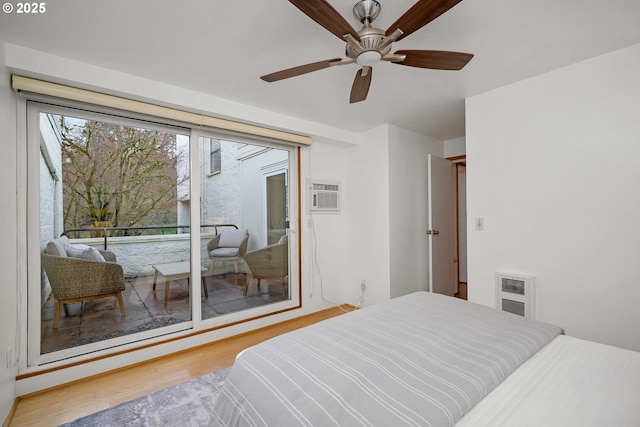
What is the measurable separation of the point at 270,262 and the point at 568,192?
2.84 metres

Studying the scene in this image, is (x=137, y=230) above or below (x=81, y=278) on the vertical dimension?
above

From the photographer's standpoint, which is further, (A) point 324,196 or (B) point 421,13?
(A) point 324,196

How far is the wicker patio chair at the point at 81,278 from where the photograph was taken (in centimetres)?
209

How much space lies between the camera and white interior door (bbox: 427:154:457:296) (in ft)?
11.2

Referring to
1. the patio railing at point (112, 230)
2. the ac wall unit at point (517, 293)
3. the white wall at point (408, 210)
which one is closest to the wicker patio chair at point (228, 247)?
the patio railing at point (112, 230)

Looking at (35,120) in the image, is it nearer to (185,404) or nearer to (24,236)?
(24,236)

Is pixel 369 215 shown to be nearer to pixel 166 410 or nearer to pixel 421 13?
pixel 421 13

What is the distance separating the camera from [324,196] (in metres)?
3.60

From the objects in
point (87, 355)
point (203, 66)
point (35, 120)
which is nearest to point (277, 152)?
point (203, 66)

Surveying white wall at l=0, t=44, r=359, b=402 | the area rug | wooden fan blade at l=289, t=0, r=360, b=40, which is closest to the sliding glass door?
white wall at l=0, t=44, r=359, b=402

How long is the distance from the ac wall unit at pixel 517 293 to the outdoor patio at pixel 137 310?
2.41m

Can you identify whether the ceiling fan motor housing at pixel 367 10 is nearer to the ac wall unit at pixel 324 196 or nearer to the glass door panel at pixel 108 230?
the glass door panel at pixel 108 230

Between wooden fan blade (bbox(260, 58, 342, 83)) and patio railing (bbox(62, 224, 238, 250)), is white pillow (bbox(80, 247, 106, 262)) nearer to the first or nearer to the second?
patio railing (bbox(62, 224, 238, 250))

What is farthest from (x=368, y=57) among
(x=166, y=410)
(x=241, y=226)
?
(x=166, y=410)
